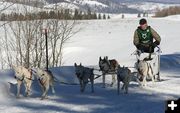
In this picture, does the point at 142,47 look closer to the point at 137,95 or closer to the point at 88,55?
the point at 137,95

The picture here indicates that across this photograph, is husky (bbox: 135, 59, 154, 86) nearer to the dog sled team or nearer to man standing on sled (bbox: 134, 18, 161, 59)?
the dog sled team

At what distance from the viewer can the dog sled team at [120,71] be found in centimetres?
927

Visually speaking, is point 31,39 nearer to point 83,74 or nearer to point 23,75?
point 83,74

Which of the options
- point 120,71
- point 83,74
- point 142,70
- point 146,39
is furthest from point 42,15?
point 120,71

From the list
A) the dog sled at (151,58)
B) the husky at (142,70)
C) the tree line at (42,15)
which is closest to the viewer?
the husky at (142,70)

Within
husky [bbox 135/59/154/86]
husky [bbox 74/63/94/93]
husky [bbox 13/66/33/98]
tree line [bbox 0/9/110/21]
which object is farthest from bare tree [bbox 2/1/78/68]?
husky [bbox 13/66/33/98]

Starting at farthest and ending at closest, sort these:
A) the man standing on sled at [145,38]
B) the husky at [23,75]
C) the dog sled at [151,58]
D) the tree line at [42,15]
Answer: the tree line at [42,15]
the dog sled at [151,58]
the man standing on sled at [145,38]
the husky at [23,75]

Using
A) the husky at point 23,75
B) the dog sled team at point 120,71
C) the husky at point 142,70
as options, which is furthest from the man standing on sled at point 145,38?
the husky at point 23,75

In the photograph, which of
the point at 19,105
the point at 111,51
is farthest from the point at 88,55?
the point at 19,105

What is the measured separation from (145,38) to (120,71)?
1.94m

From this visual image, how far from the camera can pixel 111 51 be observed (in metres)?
32.6

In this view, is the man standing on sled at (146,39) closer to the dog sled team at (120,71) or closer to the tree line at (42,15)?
the dog sled team at (120,71)

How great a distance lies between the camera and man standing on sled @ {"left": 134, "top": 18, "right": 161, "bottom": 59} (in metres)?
11.8

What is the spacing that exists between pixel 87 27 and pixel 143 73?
35982mm
